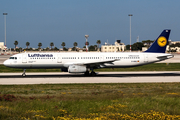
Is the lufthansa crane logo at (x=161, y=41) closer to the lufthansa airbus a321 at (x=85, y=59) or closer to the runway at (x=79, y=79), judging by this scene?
the lufthansa airbus a321 at (x=85, y=59)

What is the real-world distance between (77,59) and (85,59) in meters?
1.36

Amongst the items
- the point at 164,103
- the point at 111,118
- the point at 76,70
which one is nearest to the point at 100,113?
the point at 111,118

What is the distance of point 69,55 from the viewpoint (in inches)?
1569

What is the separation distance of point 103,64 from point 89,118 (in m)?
27.5

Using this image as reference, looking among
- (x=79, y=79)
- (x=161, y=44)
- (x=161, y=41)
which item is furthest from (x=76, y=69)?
(x=161, y=41)

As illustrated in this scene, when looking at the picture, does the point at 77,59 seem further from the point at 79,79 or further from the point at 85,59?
the point at 79,79

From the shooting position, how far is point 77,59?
39875mm

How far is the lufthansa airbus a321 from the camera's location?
38531 millimetres

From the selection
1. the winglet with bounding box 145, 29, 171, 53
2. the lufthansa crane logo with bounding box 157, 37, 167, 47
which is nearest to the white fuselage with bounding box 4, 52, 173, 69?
the winglet with bounding box 145, 29, 171, 53

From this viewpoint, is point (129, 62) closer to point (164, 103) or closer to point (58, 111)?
point (164, 103)

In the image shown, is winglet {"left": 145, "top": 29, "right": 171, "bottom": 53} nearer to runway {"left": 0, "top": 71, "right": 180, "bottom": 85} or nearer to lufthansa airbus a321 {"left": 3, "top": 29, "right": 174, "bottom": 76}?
lufthansa airbus a321 {"left": 3, "top": 29, "right": 174, "bottom": 76}

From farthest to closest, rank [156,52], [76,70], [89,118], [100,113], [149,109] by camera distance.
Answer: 1. [156,52]
2. [76,70]
3. [149,109]
4. [100,113]
5. [89,118]

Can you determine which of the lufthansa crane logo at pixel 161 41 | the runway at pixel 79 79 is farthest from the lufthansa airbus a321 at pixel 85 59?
the runway at pixel 79 79

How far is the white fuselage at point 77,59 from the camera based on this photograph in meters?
38.7
